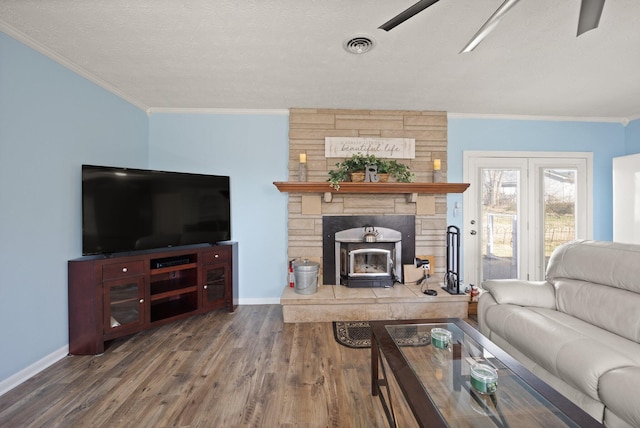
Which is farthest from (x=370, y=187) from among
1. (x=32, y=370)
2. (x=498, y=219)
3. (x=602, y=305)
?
(x=32, y=370)

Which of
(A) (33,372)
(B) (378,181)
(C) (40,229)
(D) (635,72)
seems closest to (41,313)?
(A) (33,372)

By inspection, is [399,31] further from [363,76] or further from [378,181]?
[378,181]

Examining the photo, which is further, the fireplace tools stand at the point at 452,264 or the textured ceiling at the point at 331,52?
the fireplace tools stand at the point at 452,264

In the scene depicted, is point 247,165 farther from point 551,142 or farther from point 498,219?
point 551,142

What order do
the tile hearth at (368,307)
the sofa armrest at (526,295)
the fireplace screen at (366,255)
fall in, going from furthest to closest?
the fireplace screen at (366,255) → the tile hearth at (368,307) → the sofa armrest at (526,295)

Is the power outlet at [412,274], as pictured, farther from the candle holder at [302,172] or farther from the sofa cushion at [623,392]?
the sofa cushion at [623,392]

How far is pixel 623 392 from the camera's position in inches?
46.7

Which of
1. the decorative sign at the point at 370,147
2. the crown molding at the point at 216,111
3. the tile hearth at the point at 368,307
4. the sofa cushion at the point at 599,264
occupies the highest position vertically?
the crown molding at the point at 216,111

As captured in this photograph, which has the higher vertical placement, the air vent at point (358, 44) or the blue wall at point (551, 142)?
the air vent at point (358, 44)

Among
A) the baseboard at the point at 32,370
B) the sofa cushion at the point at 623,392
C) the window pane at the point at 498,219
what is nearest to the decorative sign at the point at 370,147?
the window pane at the point at 498,219

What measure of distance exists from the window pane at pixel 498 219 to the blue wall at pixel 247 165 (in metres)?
2.53

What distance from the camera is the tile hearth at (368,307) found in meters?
2.84

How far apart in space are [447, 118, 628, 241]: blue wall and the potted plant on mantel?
73cm

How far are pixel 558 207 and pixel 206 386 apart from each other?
Answer: 4348 mm
